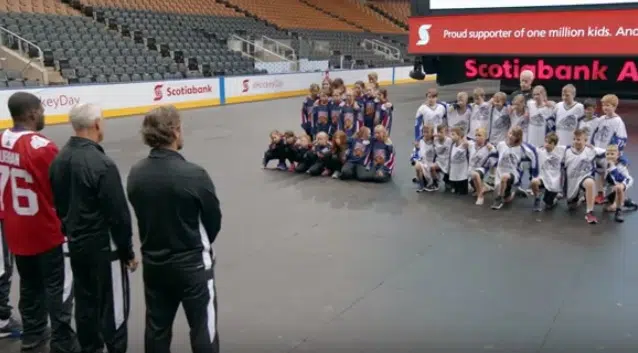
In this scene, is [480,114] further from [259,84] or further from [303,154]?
[259,84]

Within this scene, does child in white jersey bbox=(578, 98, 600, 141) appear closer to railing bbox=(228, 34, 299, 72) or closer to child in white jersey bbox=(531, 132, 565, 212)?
child in white jersey bbox=(531, 132, 565, 212)

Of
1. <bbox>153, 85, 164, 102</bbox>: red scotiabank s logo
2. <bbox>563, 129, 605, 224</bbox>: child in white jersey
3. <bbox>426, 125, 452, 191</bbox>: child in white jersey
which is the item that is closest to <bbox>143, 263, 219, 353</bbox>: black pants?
<bbox>563, 129, 605, 224</bbox>: child in white jersey

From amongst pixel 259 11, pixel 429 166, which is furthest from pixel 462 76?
pixel 259 11

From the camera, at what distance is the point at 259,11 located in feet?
104

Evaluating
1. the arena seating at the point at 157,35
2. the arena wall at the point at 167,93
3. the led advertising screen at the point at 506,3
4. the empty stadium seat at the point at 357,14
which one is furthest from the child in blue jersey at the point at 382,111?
the empty stadium seat at the point at 357,14

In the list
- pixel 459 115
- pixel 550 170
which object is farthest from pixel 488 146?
pixel 459 115

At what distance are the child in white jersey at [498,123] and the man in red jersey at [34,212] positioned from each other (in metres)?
6.44

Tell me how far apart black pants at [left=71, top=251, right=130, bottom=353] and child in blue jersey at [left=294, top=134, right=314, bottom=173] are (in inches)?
232

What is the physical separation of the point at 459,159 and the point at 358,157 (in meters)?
1.69

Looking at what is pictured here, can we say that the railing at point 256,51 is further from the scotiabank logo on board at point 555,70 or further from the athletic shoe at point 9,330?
the athletic shoe at point 9,330

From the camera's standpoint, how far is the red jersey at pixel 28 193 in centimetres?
335

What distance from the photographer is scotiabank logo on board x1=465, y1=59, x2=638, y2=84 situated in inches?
491

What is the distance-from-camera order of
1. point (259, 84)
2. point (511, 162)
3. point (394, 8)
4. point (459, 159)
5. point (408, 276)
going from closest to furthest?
1. point (408, 276)
2. point (511, 162)
3. point (459, 159)
4. point (259, 84)
5. point (394, 8)

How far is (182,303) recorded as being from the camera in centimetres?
284
